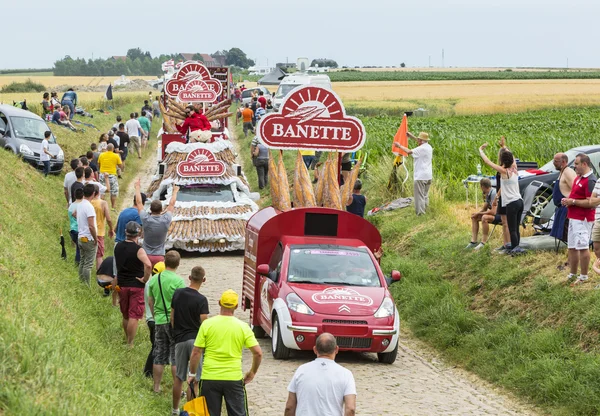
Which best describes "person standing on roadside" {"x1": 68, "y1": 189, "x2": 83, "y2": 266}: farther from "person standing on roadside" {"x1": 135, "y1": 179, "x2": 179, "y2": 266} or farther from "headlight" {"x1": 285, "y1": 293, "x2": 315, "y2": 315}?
"headlight" {"x1": 285, "y1": 293, "x2": 315, "y2": 315}

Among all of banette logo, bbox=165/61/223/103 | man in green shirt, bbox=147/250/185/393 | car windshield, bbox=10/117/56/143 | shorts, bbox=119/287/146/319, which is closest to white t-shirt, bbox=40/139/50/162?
car windshield, bbox=10/117/56/143

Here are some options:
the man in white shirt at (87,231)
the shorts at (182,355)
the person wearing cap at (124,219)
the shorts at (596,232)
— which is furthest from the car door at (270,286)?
the shorts at (596,232)

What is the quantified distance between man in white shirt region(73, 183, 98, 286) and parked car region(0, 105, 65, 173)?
42.0ft

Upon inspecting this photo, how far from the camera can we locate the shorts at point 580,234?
13.6 metres

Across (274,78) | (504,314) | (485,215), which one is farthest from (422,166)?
(274,78)

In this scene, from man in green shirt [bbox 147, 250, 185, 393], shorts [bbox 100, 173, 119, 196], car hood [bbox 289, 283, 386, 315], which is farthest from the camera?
shorts [bbox 100, 173, 119, 196]

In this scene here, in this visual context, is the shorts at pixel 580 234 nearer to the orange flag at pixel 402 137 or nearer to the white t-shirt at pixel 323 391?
the white t-shirt at pixel 323 391

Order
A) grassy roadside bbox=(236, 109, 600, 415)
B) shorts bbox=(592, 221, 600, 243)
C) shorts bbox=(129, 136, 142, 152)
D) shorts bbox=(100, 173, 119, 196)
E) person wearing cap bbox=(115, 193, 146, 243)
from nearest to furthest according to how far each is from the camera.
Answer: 1. grassy roadside bbox=(236, 109, 600, 415)
2. shorts bbox=(592, 221, 600, 243)
3. person wearing cap bbox=(115, 193, 146, 243)
4. shorts bbox=(100, 173, 119, 196)
5. shorts bbox=(129, 136, 142, 152)

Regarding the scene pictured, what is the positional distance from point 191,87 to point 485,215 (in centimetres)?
1637

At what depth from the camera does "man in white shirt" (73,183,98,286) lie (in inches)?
609

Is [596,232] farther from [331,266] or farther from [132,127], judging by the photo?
[132,127]

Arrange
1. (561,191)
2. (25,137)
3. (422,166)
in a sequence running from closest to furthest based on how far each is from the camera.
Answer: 1. (561,191)
2. (422,166)
3. (25,137)

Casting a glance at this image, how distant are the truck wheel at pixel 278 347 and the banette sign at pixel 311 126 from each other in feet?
16.1

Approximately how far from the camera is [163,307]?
10719 millimetres
